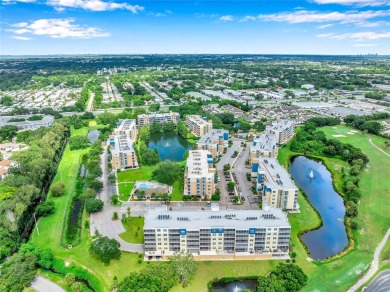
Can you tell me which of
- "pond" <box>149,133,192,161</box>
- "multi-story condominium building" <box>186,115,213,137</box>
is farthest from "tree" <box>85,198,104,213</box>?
"multi-story condominium building" <box>186,115,213,137</box>

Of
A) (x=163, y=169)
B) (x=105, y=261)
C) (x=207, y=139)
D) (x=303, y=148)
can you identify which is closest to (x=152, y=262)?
(x=105, y=261)

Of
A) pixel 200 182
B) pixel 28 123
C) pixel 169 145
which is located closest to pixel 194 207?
pixel 200 182

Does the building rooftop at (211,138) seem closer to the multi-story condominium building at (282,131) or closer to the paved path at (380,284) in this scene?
the multi-story condominium building at (282,131)

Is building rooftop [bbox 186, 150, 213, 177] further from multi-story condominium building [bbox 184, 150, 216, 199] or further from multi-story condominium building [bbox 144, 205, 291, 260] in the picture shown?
multi-story condominium building [bbox 144, 205, 291, 260]

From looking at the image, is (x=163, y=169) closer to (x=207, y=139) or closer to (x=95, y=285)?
(x=207, y=139)

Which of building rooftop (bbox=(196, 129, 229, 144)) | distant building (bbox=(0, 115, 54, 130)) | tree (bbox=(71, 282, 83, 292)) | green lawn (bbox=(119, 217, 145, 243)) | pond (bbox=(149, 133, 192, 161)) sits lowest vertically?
pond (bbox=(149, 133, 192, 161))

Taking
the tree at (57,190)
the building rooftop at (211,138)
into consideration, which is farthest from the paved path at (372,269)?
the tree at (57,190)
